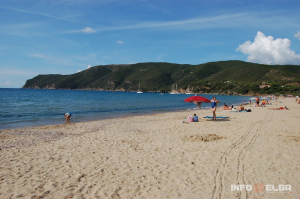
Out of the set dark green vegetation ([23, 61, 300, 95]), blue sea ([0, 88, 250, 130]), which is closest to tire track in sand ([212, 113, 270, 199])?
blue sea ([0, 88, 250, 130])

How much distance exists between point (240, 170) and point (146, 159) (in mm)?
2870

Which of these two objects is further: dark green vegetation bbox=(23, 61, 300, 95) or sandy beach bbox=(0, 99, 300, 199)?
dark green vegetation bbox=(23, 61, 300, 95)

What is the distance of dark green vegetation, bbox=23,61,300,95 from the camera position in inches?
4195

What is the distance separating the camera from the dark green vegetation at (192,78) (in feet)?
350

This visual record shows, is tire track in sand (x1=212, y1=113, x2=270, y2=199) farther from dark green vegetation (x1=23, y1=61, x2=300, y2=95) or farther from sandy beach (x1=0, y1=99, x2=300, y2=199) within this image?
dark green vegetation (x1=23, y1=61, x2=300, y2=95)

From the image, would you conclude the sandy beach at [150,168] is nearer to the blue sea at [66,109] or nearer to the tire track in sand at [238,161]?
the tire track in sand at [238,161]

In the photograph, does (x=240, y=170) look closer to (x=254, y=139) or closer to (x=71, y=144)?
(x=254, y=139)

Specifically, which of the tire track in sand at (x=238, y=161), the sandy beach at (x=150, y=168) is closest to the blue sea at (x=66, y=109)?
the sandy beach at (x=150, y=168)

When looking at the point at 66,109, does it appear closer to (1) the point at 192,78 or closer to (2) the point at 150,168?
(2) the point at 150,168

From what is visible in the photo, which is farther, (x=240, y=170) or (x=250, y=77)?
(x=250, y=77)

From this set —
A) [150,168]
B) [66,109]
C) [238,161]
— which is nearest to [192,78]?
[66,109]

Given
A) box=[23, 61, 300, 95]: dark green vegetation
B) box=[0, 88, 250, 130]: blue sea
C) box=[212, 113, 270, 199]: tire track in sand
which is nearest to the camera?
box=[212, 113, 270, 199]: tire track in sand

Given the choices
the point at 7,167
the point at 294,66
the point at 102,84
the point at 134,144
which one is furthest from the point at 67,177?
the point at 102,84

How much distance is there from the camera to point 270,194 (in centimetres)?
455
